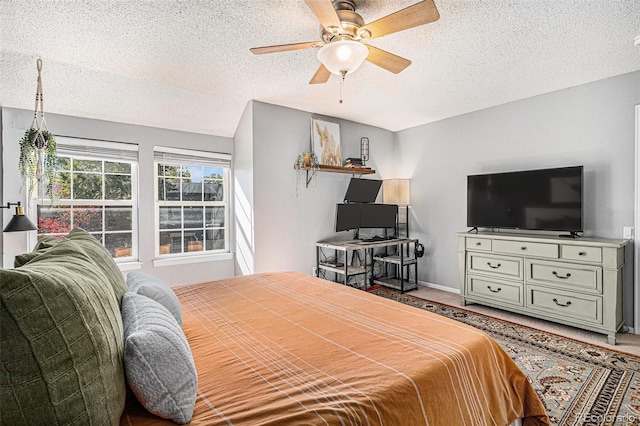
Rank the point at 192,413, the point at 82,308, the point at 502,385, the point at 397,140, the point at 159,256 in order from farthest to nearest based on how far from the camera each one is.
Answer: the point at 397,140 → the point at 159,256 → the point at 502,385 → the point at 192,413 → the point at 82,308

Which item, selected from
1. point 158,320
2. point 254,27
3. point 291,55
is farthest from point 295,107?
point 158,320

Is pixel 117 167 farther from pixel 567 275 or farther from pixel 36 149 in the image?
pixel 567 275

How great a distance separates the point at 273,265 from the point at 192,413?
300 centimetres

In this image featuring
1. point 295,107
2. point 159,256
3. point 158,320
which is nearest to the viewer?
point 158,320

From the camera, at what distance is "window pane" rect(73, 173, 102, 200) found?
3.31m

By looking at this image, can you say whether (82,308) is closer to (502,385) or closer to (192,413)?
(192,413)

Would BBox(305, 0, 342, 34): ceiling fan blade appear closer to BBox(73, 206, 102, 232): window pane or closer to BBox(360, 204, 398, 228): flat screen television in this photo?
BBox(360, 204, 398, 228): flat screen television

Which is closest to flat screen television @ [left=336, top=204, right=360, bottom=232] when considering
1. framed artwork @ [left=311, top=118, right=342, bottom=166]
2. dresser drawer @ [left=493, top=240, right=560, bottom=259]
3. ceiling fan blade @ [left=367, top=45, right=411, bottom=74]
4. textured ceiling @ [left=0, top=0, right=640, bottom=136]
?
framed artwork @ [left=311, top=118, right=342, bottom=166]

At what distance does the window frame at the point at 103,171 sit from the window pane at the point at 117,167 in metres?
0.03

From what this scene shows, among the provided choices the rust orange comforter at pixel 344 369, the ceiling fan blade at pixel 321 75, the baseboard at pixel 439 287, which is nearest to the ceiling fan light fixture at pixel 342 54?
the ceiling fan blade at pixel 321 75

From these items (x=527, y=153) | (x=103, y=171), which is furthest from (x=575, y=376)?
(x=103, y=171)

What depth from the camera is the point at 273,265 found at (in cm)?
392

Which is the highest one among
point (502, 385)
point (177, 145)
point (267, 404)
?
point (177, 145)

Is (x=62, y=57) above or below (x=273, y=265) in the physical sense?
above
